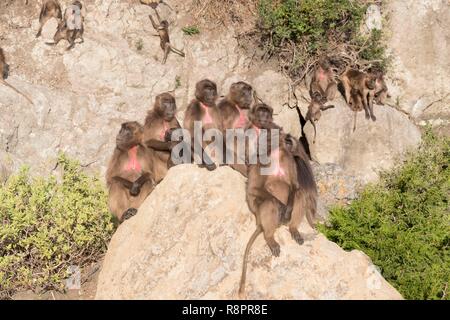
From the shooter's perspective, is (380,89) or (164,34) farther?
(164,34)

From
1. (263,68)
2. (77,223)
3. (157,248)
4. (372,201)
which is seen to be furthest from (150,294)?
(263,68)

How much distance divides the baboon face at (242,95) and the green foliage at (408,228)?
118 inches

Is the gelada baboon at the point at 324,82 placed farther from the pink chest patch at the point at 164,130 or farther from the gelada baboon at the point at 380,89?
the pink chest patch at the point at 164,130

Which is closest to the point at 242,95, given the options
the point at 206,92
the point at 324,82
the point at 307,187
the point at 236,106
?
the point at 236,106

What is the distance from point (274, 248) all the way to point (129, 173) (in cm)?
267

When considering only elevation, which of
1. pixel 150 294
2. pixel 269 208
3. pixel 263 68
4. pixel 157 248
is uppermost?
pixel 263 68

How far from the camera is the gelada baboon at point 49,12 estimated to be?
1644 centimetres

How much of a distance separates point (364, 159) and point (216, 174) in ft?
31.0

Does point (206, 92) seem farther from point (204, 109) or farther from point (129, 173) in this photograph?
point (129, 173)

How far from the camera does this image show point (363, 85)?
1534 centimetres

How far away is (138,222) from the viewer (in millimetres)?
7496

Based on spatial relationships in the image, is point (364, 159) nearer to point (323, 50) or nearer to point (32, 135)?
point (323, 50)

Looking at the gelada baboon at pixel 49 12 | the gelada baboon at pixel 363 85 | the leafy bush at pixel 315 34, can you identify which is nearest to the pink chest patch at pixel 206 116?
the gelada baboon at pixel 363 85
